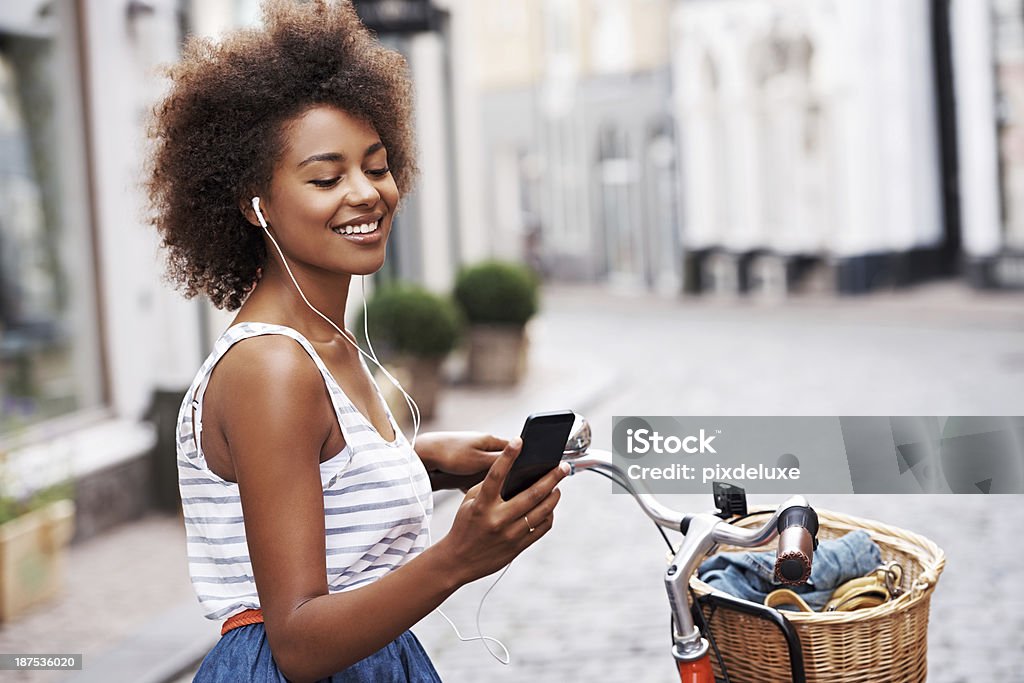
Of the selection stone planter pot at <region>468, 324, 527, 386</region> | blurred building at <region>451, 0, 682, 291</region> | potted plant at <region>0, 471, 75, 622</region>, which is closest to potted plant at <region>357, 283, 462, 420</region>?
stone planter pot at <region>468, 324, 527, 386</region>

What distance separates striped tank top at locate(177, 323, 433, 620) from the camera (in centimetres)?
178

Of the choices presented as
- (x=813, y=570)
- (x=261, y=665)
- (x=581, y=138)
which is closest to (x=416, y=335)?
(x=813, y=570)

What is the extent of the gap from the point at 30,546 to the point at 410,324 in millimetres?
5048

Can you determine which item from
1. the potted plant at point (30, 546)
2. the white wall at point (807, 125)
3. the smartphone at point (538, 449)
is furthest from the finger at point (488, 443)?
the white wall at point (807, 125)

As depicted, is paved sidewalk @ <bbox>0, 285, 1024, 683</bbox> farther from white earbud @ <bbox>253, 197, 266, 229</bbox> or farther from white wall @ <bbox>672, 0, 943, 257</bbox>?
white wall @ <bbox>672, 0, 943, 257</bbox>

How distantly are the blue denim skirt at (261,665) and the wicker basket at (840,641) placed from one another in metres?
0.48

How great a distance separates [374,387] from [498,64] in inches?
1181

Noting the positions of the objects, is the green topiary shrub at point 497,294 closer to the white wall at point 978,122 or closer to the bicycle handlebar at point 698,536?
the bicycle handlebar at point 698,536

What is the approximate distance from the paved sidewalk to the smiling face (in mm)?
2607

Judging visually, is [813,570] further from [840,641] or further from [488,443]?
[488,443]

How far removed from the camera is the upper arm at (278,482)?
1.64m

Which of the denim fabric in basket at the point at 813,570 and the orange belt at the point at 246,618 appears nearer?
the orange belt at the point at 246,618

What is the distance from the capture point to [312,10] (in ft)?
6.60

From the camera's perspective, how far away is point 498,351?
1250cm
